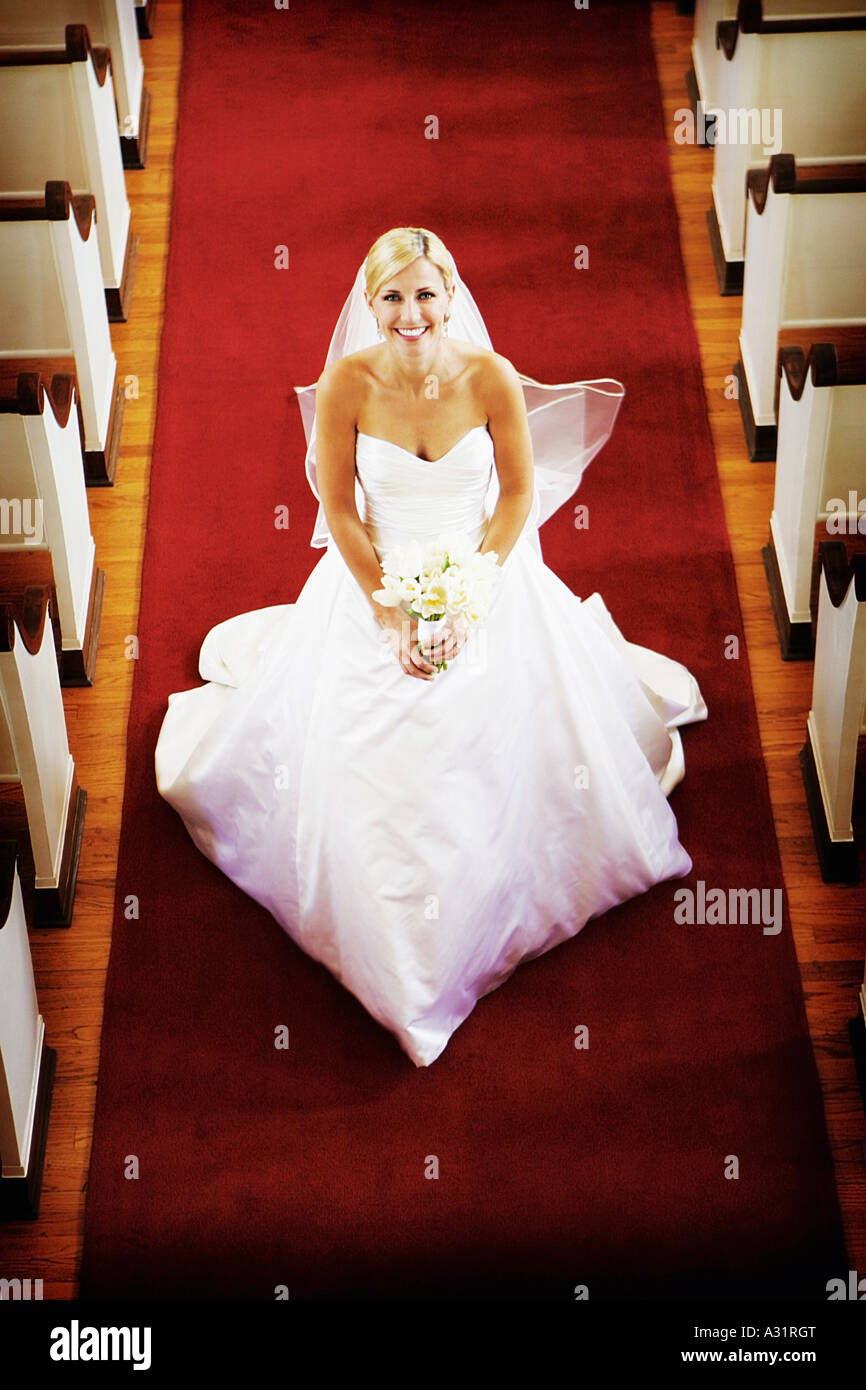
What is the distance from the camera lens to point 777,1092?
4.30 metres

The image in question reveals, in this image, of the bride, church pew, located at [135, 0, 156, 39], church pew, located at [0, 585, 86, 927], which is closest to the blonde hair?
the bride

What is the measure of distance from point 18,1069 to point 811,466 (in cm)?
271

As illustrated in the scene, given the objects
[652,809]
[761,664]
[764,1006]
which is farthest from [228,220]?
[764,1006]

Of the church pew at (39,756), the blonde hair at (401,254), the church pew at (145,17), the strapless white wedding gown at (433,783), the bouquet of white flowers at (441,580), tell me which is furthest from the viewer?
the church pew at (145,17)

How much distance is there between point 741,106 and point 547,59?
5.25 ft

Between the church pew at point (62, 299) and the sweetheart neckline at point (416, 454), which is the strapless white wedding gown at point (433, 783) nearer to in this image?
the sweetheart neckline at point (416, 454)

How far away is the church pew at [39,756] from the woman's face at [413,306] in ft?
3.79

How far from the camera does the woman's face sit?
3.85 meters

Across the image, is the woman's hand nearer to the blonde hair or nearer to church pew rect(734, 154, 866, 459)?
the blonde hair

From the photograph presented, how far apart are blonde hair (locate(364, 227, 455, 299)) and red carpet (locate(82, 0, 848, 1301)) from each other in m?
1.76

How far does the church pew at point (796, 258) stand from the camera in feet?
17.5

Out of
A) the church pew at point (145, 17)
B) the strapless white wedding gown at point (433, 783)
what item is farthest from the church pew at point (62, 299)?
the church pew at point (145, 17)

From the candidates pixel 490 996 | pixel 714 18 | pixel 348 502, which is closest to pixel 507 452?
pixel 348 502
